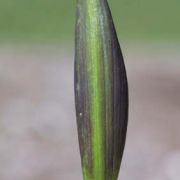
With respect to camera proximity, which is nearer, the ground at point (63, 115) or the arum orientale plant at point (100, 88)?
the arum orientale plant at point (100, 88)

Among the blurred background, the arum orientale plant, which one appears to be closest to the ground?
A: the blurred background

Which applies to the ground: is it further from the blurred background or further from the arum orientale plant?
the arum orientale plant

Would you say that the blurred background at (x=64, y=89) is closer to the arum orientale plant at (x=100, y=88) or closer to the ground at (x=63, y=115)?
the ground at (x=63, y=115)

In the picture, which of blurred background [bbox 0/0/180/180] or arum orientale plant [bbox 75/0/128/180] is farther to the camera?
blurred background [bbox 0/0/180/180]

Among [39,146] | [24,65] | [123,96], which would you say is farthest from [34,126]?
[123,96]

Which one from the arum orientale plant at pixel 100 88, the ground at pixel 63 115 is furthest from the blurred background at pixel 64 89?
the arum orientale plant at pixel 100 88

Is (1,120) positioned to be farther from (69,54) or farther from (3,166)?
(69,54)
